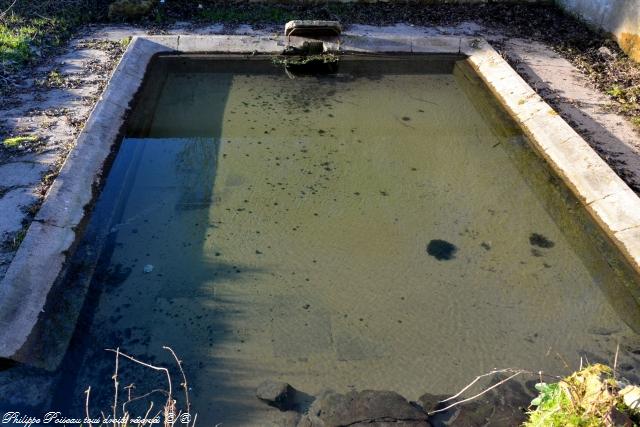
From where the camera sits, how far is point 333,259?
4.28 metres

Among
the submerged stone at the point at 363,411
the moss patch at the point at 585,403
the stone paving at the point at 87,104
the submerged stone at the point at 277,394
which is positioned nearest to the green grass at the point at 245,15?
the stone paving at the point at 87,104

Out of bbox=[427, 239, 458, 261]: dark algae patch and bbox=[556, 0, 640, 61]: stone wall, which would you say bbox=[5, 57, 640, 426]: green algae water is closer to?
bbox=[427, 239, 458, 261]: dark algae patch

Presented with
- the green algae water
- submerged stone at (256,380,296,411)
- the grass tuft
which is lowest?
submerged stone at (256,380,296,411)

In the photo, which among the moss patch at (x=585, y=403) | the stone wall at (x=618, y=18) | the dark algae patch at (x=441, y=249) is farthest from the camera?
the stone wall at (x=618, y=18)

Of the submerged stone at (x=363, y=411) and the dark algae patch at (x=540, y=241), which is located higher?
the dark algae patch at (x=540, y=241)

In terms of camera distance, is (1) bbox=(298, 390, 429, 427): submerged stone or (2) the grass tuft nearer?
(1) bbox=(298, 390, 429, 427): submerged stone

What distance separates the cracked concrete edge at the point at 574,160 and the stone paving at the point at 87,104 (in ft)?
0.81

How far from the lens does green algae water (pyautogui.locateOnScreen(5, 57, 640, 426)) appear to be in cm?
352

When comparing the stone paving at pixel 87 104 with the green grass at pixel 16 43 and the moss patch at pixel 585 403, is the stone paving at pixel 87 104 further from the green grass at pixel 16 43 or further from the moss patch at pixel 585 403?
the moss patch at pixel 585 403

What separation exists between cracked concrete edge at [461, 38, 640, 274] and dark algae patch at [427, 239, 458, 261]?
1.32m

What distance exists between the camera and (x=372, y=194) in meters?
4.97

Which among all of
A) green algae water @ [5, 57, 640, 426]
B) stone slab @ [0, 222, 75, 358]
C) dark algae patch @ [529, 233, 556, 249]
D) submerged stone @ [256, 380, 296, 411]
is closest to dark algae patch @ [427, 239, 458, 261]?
green algae water @ [5, 57, 640, 426]

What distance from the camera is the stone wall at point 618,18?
7059 millimetres

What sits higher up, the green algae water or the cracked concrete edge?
the cracked concrete edge
